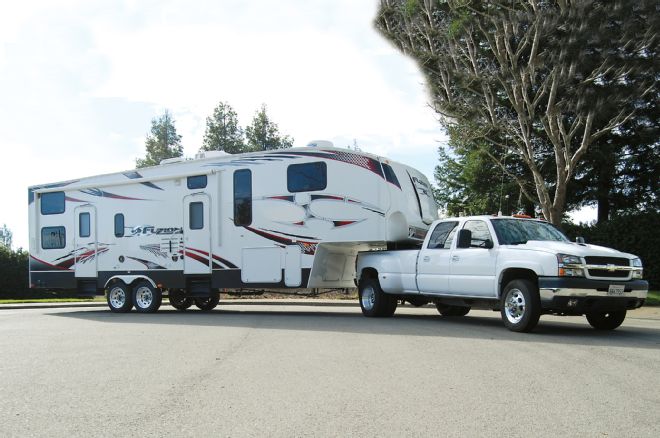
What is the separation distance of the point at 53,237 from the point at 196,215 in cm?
529

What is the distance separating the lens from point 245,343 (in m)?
10.3

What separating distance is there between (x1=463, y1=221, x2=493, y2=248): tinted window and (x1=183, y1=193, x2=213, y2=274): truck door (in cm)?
693

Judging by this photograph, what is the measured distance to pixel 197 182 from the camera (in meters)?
16.6

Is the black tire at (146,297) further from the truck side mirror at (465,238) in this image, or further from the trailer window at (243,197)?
the truck side mirror at (465,238)

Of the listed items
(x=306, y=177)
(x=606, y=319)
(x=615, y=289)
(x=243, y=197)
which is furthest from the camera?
(x=243, y=197)

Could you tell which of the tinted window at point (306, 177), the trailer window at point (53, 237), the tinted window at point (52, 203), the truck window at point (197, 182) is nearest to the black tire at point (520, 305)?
the tinted window at point (306, 177)

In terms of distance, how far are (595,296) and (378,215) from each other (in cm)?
518

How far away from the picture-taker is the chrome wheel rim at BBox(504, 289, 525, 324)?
10891 millimetres

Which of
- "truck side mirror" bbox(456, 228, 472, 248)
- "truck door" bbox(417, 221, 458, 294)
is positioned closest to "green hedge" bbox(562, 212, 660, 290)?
"truck door" bbox(417, 221, 458, 294)

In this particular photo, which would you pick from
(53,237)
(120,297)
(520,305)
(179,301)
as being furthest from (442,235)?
(53,237)

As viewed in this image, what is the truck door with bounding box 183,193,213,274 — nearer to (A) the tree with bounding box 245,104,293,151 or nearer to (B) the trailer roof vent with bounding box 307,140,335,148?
(B) the trailer roof vent with bounding box 307,140,335,148

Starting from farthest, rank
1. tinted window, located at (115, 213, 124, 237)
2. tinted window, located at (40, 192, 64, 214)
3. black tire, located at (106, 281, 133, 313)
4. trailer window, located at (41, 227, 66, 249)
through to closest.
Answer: tinted window, located at (40, 192, 64, 214), trailer window, located at (41, 227, 66, 249), tinted window, located at (115, 213, 124, 237), black tire, located at (106, 281, 133, 313)

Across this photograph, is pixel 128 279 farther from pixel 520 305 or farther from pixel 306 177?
pixel 520 305

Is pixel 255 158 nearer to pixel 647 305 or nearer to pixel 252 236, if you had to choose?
pixel 252 236
